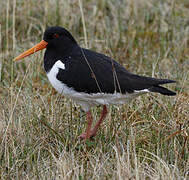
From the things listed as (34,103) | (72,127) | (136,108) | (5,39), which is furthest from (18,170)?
(5,39)

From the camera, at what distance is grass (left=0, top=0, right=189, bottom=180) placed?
3.86 metres

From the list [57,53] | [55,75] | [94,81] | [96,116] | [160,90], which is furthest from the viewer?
[96,116]

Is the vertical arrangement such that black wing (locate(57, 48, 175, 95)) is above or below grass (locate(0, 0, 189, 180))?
above

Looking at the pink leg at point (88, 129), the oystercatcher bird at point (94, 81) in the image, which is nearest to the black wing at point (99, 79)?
the oystercatcher bird at point (94, 81)

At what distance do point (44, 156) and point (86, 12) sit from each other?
4168mm

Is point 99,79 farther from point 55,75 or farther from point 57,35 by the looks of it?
point 57,35

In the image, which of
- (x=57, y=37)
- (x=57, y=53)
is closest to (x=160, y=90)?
(x=57, y=53)

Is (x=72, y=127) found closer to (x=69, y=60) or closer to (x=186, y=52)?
(x=69, y=60)

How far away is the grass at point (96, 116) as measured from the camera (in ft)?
12.7

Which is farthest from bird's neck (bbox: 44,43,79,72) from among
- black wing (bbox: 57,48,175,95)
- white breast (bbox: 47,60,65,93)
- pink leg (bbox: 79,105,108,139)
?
pink leg (bbox: 79,105,108,139)

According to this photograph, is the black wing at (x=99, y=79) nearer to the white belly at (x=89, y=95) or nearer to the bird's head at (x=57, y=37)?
the white belly at (x=89, y=95)

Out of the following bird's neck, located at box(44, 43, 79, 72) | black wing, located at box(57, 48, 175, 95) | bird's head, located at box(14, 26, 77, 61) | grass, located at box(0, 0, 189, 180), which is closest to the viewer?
grass, located at box(0, 0, 189, 180)

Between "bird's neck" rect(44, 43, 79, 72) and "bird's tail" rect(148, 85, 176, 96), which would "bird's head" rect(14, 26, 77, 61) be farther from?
"bird's tail" rect(148, 85, 176, 96)

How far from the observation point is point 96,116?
202 inches
